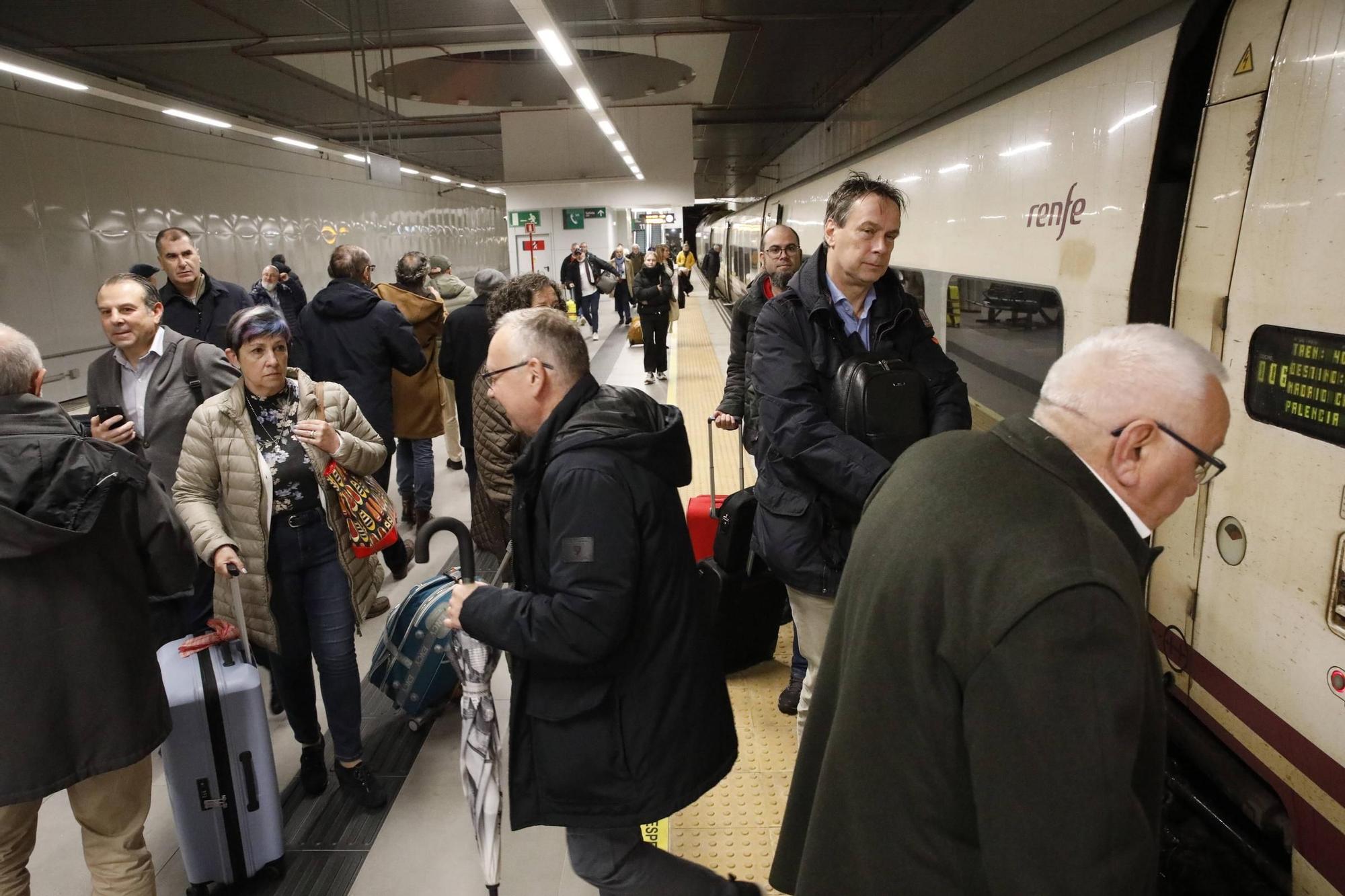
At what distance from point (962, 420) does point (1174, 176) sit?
2.60ft

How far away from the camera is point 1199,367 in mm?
1090

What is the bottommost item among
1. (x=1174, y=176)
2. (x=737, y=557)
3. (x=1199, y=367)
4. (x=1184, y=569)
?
(x=737, y=557)

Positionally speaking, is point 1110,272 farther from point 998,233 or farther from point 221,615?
point 221,615

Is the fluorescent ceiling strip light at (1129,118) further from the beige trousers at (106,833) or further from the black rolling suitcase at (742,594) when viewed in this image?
the beige trousers at (106,833)

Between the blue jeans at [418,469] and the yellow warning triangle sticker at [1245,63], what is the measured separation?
4.88 m

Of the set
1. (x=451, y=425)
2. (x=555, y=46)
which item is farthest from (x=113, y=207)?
(x=555, y=46)

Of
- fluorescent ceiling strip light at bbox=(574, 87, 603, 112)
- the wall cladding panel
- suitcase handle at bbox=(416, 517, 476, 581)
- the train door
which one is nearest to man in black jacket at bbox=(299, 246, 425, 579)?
suitcase handle at bbox=(416, 517, 476, 581)

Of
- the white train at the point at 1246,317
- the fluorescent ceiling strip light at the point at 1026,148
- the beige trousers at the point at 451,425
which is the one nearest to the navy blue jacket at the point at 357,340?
the beige trousers at the point at 451,425

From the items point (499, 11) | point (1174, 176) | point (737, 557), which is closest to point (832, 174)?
point (499, 11)

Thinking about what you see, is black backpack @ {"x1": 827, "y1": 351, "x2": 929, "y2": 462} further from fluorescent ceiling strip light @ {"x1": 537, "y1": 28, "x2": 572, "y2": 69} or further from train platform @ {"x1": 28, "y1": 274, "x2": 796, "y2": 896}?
fluorescent ceiling strip light @ {"x1": 537, "y1": 28, "x2": 572, "y2": 69}

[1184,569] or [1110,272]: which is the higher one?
[1110,272]

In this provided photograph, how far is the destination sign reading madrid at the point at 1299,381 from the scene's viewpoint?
154 centimetres

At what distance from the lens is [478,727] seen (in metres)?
2.01

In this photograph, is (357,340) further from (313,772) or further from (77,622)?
(77,622)
